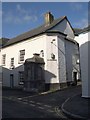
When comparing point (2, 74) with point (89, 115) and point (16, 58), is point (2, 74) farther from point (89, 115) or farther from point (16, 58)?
point (89, 115)

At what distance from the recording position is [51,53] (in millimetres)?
25984

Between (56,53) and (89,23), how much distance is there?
377 inches

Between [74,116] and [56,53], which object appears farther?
[56,53]

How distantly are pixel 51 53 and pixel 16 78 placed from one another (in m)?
8.15

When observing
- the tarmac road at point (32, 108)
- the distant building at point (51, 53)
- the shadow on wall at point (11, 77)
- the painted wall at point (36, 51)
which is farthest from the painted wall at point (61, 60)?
the tarmac road at point (32, 108)

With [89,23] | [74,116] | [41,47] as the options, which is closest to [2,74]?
[41,47]

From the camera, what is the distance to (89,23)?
17.0 meters

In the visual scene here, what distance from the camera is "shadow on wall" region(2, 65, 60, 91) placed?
25.5 m

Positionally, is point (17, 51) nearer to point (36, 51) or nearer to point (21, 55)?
point (21, 55)

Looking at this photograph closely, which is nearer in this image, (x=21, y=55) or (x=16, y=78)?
(x=21, y=55)

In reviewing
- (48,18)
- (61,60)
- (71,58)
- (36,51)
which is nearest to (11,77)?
(36,51)

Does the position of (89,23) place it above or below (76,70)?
above

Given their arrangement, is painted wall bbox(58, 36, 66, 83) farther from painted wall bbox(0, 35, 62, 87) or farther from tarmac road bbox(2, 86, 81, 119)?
tarmac road bbox(2, 86, 81, 119)

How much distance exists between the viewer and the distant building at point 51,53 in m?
25.8
